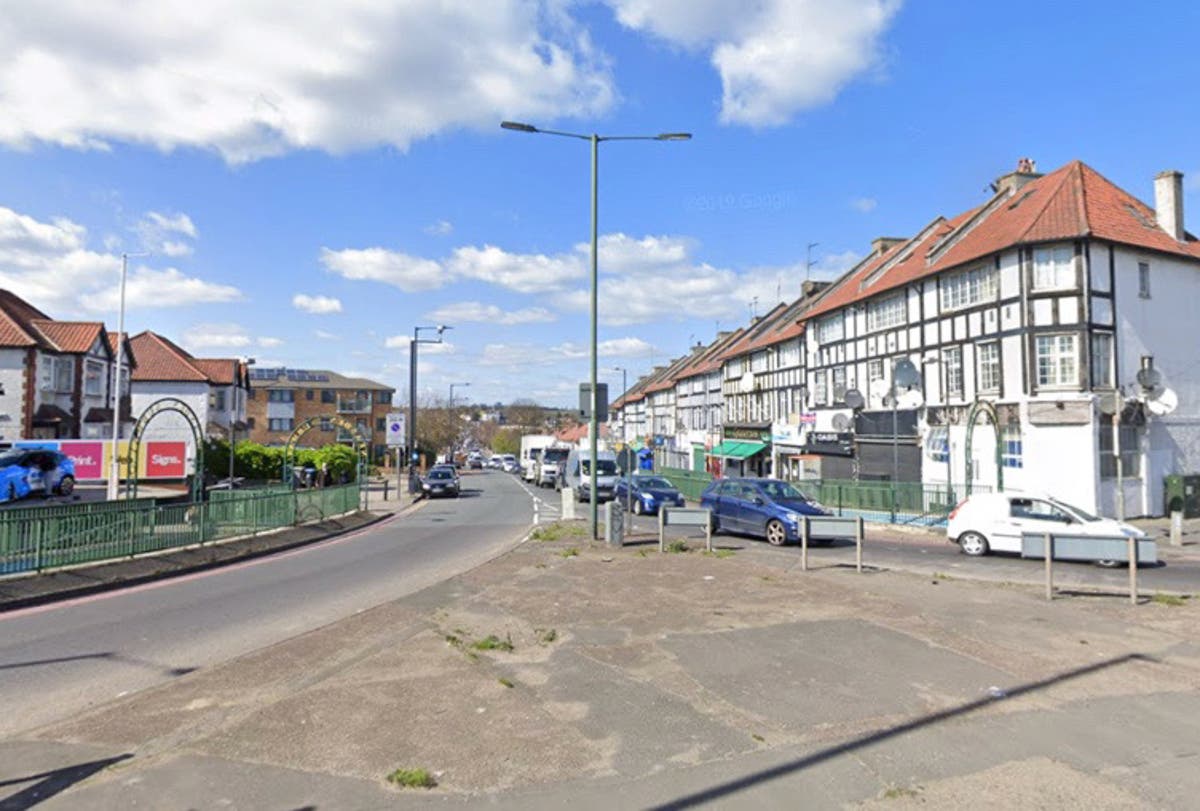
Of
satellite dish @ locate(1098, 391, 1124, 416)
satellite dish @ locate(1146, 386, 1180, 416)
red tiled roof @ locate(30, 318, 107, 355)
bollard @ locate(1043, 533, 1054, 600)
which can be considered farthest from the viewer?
red tiled roof @ locate(30, 318, 107, 355)

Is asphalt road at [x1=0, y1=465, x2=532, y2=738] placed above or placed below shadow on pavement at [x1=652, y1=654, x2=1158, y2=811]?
below

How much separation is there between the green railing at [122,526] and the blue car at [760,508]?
12.1 m

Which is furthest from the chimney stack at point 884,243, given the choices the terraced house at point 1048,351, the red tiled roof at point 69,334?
the red tiled roof at point 69,334

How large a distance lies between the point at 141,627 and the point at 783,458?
36.3 m

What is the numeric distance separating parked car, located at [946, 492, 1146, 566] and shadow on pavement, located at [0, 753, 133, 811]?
16.4 meters

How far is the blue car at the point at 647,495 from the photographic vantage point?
25.7m

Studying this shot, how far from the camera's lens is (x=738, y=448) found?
47.6 m

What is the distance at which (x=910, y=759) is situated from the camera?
4.88 metres

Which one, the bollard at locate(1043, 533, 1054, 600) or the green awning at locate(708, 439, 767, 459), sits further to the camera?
the green awning at locate(708, 439, 767, 459)

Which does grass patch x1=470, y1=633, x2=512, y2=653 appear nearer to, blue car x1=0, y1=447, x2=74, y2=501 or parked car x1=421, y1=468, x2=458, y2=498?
blue car x1=0, y1=447, x2=74, y2=501

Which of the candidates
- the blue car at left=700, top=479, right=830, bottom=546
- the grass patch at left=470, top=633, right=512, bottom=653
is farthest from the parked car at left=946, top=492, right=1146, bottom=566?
the grass patch at left=470, top=633, right=512, bottom=653

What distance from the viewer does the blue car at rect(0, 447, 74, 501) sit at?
2389cm

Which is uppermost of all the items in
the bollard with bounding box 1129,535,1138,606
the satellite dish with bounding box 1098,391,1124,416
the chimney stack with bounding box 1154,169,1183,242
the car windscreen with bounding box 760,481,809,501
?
the chimney stack with bounding box 1154,169,1183,242

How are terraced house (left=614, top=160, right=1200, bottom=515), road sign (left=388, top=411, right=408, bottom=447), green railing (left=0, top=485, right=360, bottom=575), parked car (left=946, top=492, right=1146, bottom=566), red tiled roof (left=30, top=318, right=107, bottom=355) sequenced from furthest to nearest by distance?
red tiled roof (left=30, top=318, right=107, bottom=355), road sign (left=388, top=411, right=408, bottom=447), terraced house (left=614, top=160, right=1200, bottom=515), parked car (left=946, top=492, right=1146, bottom=566), green railing (left=0, top=485, right=360, bottom=575)
